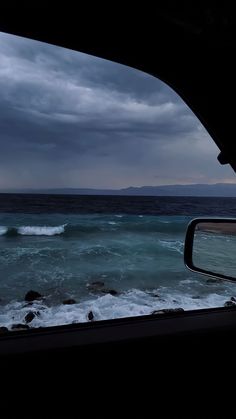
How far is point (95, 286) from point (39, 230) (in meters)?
16.7

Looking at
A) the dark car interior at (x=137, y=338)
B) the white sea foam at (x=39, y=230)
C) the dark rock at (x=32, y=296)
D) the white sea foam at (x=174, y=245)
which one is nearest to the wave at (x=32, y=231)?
the white sea foam at (x=39, y=230)

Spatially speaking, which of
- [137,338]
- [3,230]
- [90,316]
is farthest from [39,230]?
[137,338]

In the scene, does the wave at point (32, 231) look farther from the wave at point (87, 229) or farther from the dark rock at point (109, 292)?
the dark rock at point (109, 292)

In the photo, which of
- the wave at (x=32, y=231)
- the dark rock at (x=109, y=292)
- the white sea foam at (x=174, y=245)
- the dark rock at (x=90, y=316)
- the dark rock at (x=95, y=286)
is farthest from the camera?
the wave at (x=32, y=231)

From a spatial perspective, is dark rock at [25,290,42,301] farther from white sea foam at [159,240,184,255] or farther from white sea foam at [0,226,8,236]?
white sea foam at [0,226,8,236]

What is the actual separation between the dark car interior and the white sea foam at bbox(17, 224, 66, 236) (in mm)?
25520

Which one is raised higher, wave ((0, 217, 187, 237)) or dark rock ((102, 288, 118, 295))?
wave ((0, 217, 187, 237))

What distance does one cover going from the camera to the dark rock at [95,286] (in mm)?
12234

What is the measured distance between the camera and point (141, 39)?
4.97 ft

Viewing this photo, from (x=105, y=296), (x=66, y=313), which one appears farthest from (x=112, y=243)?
(x=66, y=313)

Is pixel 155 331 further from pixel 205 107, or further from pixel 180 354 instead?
pixel 205 107

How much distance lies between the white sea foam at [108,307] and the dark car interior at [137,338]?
21.6 feet

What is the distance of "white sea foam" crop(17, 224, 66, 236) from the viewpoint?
87.0 feet

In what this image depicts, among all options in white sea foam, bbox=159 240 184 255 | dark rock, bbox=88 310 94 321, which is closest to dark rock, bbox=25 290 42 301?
dark rock, bbox=88 310 94 321
